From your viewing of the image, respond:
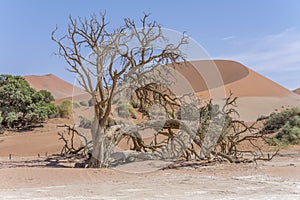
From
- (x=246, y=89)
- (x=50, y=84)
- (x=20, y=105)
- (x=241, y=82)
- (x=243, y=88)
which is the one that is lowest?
(x=20, y=105)

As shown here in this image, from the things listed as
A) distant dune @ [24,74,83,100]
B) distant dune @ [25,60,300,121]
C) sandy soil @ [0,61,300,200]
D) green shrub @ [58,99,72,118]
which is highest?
distant dune @ [24,74,83,100]

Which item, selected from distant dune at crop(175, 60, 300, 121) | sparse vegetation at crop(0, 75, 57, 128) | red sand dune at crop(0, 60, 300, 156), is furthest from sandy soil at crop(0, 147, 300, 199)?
distant dune at crop(175, 60, 300, 121)

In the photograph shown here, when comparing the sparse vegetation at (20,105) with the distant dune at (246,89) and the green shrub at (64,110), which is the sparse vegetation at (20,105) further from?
the distant dune at (246,89)

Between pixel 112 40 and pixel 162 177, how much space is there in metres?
5.11

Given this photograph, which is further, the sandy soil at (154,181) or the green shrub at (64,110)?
the green shrub at (64,110)

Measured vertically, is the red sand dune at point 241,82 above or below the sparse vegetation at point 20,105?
above

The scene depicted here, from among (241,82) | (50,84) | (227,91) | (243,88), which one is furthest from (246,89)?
(50,84)

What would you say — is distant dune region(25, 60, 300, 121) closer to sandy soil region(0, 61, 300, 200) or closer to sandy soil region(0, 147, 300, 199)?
sandy soil region(0, 61, 300, 200)

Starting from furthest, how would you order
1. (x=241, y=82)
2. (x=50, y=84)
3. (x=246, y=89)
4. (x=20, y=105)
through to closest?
1. (x=50, y=84)
2. (x=241, y=82)
3. (x=246, y=89)
4. (x=20, y=105)

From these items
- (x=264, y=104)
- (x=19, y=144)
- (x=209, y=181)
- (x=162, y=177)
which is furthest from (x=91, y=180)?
(x=264, y=104)

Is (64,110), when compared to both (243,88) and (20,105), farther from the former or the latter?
(243,88)

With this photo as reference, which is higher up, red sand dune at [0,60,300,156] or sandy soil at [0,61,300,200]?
red sand dune at [0,60,300,156]

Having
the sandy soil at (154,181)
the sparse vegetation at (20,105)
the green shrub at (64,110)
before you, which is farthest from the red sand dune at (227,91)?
the sandy soil at (154,181)

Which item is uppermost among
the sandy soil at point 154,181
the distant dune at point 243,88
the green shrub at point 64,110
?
the distant dune at point 243,88
